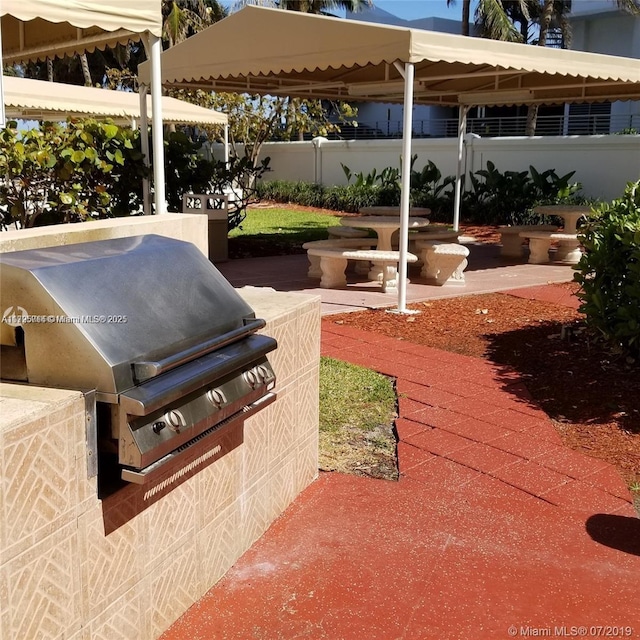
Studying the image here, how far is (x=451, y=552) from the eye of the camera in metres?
3.44

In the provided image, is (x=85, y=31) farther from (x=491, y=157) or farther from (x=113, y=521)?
(x=491, y=157)

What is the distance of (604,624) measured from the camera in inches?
115

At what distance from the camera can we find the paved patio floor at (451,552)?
2.90 metres

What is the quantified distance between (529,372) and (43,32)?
5.95m

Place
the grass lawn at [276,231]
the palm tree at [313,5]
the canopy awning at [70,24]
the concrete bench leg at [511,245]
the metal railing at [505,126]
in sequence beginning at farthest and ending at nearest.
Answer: the palm tree at [313,5] → the metal railing at [505,126] → the grass lawn at [276,231] → the concrete bench leg at [511,245] → the canopy awning at [70,24]

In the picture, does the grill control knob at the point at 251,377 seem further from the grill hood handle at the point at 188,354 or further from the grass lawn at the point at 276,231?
the grass lawn at the point at 276,231

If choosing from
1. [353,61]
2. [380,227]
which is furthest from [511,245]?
[353,61]

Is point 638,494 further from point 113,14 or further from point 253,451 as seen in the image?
point 113,14

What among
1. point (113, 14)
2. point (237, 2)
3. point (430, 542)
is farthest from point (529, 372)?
point (237, 2)

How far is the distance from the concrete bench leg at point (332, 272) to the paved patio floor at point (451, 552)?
447 centimetres

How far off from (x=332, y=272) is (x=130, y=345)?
7.20 meters

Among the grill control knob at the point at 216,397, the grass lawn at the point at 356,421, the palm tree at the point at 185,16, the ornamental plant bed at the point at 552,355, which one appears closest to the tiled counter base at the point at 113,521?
the grill control knob at the point at 216,397

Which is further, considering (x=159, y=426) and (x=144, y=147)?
(x=144, y=147)

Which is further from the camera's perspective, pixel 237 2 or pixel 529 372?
pixel 237 2
